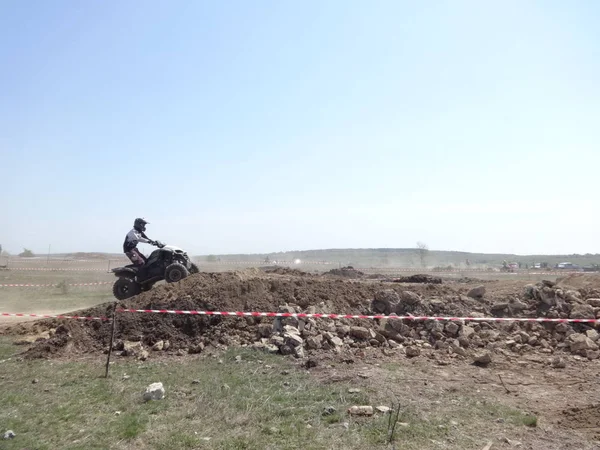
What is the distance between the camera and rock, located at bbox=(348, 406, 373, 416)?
17.6ft

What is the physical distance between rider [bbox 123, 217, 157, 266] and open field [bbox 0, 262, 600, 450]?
9.40ft

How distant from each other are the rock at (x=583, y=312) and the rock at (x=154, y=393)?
29.2 feet

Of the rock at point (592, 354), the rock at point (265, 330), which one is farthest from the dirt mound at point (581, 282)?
the rock at point (265, 330)

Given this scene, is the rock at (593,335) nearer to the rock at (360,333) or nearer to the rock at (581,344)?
the rock at (581,344)

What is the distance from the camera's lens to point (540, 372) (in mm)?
7492

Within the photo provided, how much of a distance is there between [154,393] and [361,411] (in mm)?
2719

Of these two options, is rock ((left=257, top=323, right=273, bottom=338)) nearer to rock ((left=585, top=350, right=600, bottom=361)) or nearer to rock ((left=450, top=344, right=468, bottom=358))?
rock ((left=450, top=344, right=468, bottom=358))

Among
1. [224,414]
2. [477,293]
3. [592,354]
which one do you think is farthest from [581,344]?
[224,414]

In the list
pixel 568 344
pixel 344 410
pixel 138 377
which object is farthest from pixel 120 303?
pixel 568 344

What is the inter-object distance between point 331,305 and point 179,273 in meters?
4.98

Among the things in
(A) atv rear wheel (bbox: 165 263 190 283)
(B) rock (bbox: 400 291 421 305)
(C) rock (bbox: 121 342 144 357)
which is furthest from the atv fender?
(B) rock (bbox: 400 291 421 305)

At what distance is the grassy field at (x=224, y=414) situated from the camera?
471 cm

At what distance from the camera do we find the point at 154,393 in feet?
19.5

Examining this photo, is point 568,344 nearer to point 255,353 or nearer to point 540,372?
point 540,372
